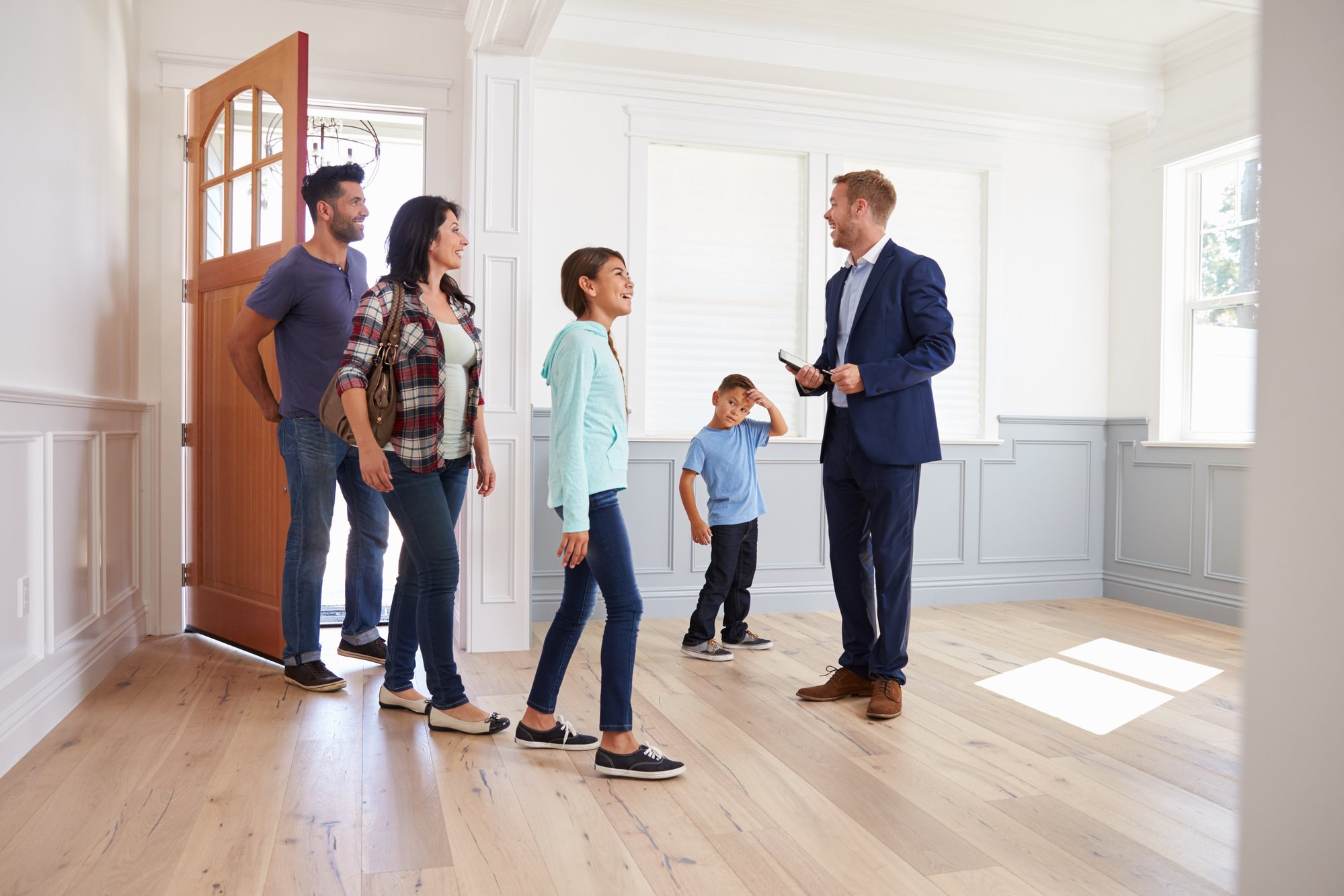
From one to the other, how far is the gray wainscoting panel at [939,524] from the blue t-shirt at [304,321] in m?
1.31

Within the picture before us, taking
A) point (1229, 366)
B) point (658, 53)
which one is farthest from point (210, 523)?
point (1229, 366)

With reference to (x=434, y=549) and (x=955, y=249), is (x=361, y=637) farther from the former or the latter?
(x=955, y=249)

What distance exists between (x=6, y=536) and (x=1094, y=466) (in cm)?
493

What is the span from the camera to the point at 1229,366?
454 centimetres

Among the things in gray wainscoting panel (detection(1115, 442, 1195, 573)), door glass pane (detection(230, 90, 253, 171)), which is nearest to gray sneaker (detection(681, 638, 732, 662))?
door glass pane (detection(230, 90, 253, 171))

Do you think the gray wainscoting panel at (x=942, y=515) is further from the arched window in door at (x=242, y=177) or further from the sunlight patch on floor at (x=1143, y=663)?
the arched window in door at (x=242, y=177)

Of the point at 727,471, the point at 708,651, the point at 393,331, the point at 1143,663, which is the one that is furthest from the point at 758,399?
the point at 1143,663

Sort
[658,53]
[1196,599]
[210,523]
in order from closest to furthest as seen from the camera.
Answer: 1. [210,523]
2. [658,53]
3. [1196,599]

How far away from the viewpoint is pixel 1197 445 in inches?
177

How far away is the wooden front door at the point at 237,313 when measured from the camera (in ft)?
10.5

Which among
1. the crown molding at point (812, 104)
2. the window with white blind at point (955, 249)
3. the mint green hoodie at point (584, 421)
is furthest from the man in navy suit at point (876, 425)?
the window with white blind at point (955, 249)

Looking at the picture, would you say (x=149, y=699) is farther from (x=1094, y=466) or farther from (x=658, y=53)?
(x=1094, y=466)

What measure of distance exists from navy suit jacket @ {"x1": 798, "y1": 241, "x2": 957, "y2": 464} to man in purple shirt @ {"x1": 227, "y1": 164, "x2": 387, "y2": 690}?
5.49 feet

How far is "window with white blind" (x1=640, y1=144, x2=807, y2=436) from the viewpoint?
174 inches
